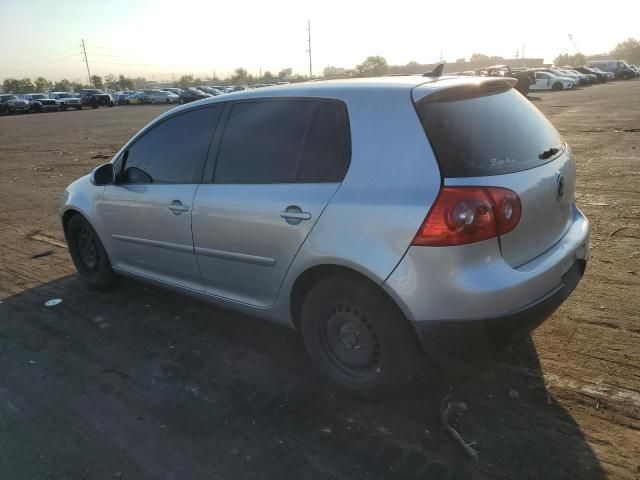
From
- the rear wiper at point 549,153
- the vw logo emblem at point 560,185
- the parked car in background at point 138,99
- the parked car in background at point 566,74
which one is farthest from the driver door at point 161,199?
the parked car in background at point 138,99

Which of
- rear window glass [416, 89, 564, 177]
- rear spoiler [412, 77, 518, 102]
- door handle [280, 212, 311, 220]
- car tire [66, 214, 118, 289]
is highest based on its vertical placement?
rear spoiler [412, 77, 518, 102]

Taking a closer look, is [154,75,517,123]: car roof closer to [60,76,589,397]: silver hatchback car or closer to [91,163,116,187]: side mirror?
[60,76,589,397]: silver hatchback car

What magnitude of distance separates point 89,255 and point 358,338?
3211mm

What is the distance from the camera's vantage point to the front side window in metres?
3.72

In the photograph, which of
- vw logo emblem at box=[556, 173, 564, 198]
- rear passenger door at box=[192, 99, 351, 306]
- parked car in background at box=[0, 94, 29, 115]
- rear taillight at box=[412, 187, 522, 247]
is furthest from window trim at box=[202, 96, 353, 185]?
parked car in background at box=[0, 94, 29, 115]

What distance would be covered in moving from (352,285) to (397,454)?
891 millimetres

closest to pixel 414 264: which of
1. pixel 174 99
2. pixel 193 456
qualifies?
pixel 193 456

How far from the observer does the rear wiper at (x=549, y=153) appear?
2963 millimetres

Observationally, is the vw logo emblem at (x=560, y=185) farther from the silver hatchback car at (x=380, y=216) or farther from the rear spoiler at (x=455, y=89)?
the rear spoiler at (x=455, y=89)

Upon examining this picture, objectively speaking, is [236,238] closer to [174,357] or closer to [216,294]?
[216,294]

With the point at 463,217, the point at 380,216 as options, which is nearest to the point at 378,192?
the point at 380,216

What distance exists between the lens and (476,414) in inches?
113

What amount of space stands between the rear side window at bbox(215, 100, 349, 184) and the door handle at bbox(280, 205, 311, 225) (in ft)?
0.60

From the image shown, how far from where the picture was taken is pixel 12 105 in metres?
45.4
